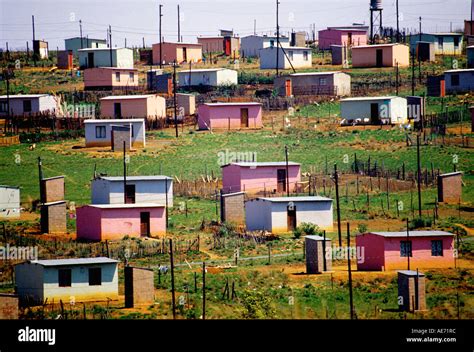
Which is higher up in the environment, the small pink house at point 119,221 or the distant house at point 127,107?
the distant house at point 127,107

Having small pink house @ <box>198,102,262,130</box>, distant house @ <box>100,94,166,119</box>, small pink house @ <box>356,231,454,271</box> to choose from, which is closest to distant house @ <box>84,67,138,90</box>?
distant house @ <box>100,94,166,119</box>

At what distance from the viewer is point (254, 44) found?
88625 mm

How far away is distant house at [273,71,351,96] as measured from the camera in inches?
2707

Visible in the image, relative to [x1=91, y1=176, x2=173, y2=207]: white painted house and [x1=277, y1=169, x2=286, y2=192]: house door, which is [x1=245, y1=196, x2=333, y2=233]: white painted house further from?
[x1=277, y1=169, x2=286, y2=192]: house door

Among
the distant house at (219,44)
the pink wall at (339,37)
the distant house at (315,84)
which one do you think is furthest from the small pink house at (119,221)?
the pink wall at (339,37)

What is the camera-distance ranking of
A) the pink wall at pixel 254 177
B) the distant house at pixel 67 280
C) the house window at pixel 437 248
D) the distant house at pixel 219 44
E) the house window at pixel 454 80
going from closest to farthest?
the distant house at pixel 67 280 → the house window at pixel 437 248 → the pink wall at pixel 254 177 → the house window at pixel 454 80 → the distant house at pixel 219 44

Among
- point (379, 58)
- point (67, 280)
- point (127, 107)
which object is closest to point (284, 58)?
point (379, 58)

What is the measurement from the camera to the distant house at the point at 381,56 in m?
76.2

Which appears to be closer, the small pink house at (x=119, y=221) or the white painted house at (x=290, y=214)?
the small pink house at (x=119, y=221)


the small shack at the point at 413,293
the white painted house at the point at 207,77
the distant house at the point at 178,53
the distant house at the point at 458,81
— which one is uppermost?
the distant house at the point at 178,53

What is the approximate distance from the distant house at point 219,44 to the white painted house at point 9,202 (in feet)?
145

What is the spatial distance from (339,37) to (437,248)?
53.7 meters

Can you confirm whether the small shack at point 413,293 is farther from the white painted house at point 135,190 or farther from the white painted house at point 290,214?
the white painted house at point 135,190

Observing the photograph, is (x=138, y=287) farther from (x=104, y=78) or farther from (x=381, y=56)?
(x=381, y=56)
